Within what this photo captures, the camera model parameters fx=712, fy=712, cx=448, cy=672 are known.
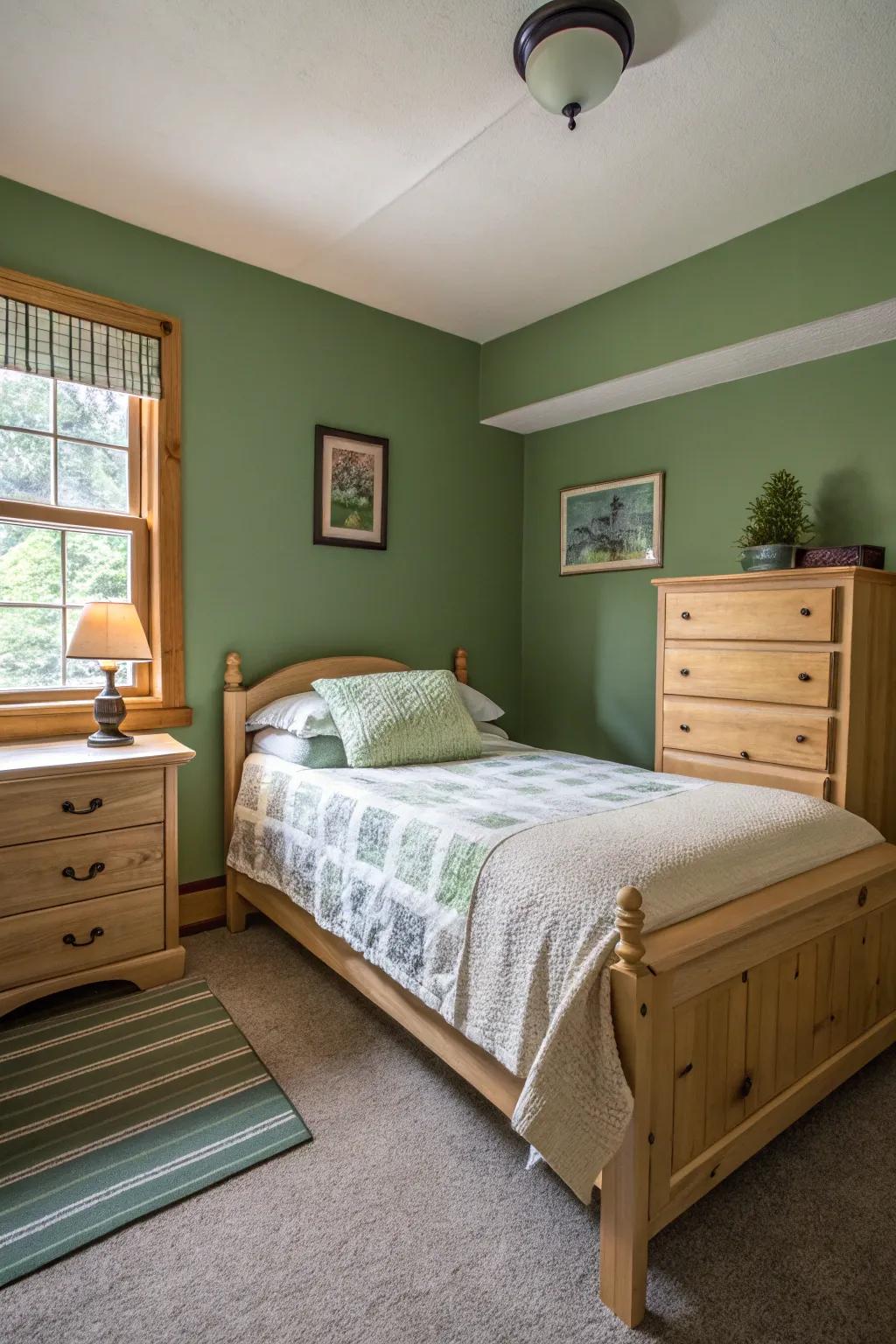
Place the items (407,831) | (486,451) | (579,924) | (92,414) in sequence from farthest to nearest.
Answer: (486,451) < (92,414) < (407,831) < (579,924)

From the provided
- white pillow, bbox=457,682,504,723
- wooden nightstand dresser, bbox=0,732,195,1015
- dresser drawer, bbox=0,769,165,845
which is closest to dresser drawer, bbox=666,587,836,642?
white pillow, bbox=457,682,504,723

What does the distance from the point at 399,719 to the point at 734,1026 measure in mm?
1551

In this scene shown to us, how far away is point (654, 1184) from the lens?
1293mm

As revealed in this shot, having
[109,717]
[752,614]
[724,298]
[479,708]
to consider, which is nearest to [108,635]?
[109,717]

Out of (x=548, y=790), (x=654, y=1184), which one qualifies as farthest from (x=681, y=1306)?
(x=548, y=790)

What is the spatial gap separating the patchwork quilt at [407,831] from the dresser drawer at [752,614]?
56 centimetres

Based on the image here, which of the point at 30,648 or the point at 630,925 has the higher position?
the point at 30,648

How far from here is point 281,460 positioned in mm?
3016

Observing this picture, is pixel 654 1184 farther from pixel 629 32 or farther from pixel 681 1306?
pixel 629 32

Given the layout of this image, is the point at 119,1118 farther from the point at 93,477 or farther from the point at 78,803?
the point at 93,477

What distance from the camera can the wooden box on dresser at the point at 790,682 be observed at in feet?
7.25

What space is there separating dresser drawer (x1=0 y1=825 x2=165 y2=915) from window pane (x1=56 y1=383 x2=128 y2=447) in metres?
1.46

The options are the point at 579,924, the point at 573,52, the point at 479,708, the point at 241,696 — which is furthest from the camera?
the point at 479,708

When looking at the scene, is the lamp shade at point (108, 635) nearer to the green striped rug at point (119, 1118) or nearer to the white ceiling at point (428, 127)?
the green striped rug at point (119, 1118)
